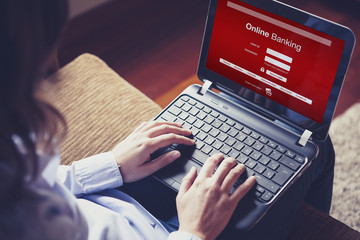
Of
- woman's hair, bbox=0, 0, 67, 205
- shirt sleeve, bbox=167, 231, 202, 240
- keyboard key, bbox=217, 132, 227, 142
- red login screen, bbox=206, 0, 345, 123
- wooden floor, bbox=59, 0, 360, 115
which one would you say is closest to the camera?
woman's hair, bbox=0, 0, 67, 205

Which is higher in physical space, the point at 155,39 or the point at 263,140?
the point at 263,140

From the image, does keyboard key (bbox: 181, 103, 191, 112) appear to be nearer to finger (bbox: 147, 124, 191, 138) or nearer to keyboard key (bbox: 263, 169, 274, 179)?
finger (bbox: 147, 124, 191, 138)

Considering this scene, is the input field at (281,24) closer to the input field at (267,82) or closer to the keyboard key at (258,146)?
the input field at (267,82)

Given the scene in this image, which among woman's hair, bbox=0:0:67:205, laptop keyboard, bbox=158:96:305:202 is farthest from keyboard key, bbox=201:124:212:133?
woman's hair, bbox=0:0:67:205

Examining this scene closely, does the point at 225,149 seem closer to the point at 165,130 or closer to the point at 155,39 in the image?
the point at 165,130

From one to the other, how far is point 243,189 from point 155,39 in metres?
1.45

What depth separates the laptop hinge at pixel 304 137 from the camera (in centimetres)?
83

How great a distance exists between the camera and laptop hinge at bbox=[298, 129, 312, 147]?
0.83 m

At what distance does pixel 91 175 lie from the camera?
0.80 m

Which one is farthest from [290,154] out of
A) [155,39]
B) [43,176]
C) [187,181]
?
[155,39]

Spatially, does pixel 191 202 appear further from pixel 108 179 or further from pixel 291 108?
Result: pixel 291 108

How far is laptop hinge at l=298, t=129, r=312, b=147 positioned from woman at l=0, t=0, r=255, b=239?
0.16 m

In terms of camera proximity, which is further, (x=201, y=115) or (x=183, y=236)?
(x=201, y=115)

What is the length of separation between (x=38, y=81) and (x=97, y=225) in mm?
329
